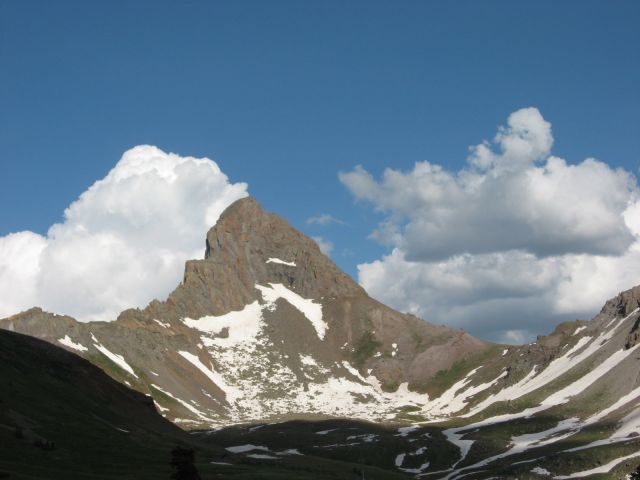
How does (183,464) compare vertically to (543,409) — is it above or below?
below

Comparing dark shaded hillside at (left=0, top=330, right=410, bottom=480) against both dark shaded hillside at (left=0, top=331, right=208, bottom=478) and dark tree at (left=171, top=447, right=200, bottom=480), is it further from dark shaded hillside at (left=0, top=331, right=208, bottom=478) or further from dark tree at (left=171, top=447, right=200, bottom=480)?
dark tree at (left=171, top=447, right=200, bottom=480)

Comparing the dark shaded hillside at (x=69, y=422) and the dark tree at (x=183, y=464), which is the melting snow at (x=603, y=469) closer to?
the dark shaded hillside at (x=69, y=422)

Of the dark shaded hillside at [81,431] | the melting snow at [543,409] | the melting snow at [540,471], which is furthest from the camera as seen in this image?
the melting snow at [543,409]

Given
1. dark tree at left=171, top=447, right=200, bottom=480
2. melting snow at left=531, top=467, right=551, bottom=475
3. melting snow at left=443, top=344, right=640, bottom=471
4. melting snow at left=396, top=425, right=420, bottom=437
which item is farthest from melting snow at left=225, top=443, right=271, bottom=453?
dark tree at left=171, top=447, right=200, bottom=480

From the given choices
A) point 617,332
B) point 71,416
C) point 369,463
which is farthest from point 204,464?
point 617,332

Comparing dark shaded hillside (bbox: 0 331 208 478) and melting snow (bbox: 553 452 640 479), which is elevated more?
dark shaded hillside (bbox: 0 331 208 478)

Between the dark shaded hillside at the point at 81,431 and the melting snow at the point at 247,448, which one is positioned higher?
the dark shaded hillside at the point at 81,431

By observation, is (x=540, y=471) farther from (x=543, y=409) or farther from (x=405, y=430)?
(x=405, y=430)

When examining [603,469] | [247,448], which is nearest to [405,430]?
[247,448]

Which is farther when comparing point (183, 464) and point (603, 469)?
point (603, 469)

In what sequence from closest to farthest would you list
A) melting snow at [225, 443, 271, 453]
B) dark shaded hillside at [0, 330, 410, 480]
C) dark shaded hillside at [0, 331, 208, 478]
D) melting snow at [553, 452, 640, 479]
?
dark shaded hillside at [0, 331, 208, 478] < dark shaded hillside at [0, 330, 410, 480] < melting snow at [553, 452, 640, 479] < melting snow at [225, 443, 271, 453]

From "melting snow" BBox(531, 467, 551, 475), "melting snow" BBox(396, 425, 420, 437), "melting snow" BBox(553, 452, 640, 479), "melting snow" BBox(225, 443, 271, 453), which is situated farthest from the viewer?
"melting snow" BBox(396, 425, 420, 437)

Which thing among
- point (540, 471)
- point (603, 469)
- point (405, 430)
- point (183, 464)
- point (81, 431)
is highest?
point (81, 431)

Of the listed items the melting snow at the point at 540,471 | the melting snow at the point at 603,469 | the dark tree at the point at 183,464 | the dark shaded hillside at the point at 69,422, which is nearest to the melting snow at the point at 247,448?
the dark shaded hillside at the point at 69,422
